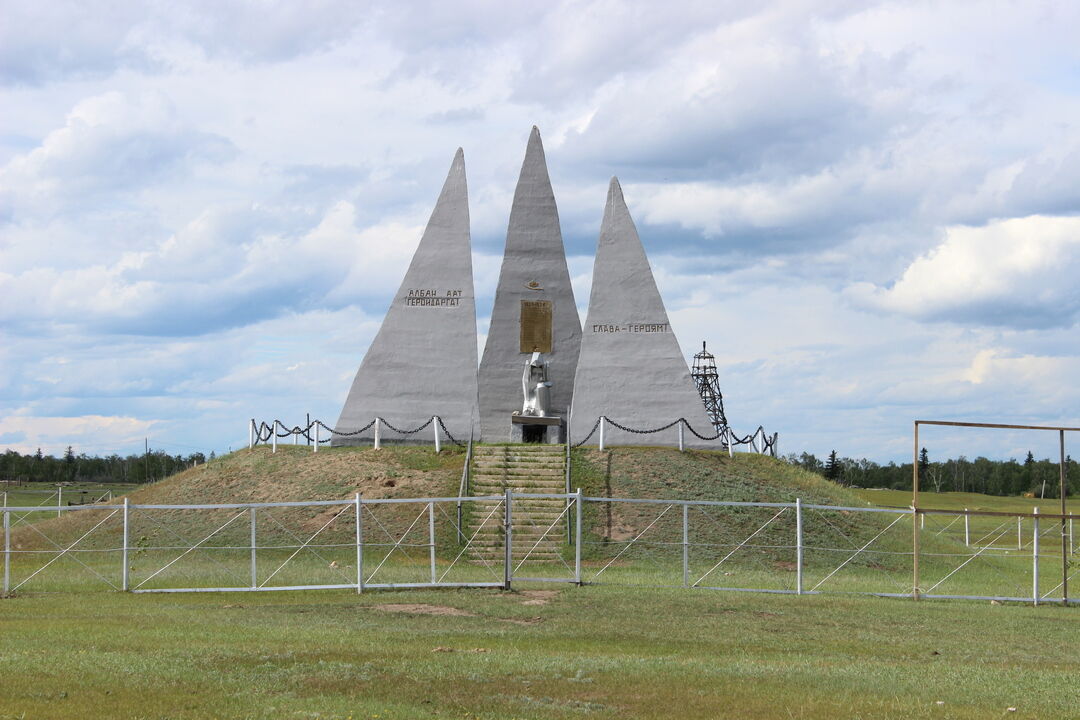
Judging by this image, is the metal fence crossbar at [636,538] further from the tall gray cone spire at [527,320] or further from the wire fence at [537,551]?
the tall gray cone spire at [527,320]

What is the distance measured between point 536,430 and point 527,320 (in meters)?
3.33

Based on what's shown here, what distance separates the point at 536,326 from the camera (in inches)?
1324

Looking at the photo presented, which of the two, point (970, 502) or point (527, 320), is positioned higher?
point (527, 320)

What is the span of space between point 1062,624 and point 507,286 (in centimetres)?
1933

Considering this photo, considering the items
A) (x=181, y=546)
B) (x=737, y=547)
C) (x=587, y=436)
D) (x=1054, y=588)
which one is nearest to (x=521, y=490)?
(x=587, y=436)

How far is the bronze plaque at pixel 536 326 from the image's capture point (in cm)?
3359

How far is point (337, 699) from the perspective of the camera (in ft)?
34.8

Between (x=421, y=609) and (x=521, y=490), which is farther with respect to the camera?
(x=521, y=490)

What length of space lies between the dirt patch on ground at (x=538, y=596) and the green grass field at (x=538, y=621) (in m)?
0.14

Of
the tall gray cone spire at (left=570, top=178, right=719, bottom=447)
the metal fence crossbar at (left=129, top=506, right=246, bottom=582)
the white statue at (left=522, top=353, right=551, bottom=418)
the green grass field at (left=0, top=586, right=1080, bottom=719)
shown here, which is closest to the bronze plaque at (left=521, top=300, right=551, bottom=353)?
the white statue at (left=522, top=353, right=551, bottom=418)

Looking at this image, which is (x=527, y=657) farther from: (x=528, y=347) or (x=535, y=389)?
(x=528, y=347)

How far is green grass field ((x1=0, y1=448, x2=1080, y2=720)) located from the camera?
10.8 meters

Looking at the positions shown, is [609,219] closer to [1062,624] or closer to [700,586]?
[700,586]

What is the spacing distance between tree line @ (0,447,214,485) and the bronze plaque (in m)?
52.4
